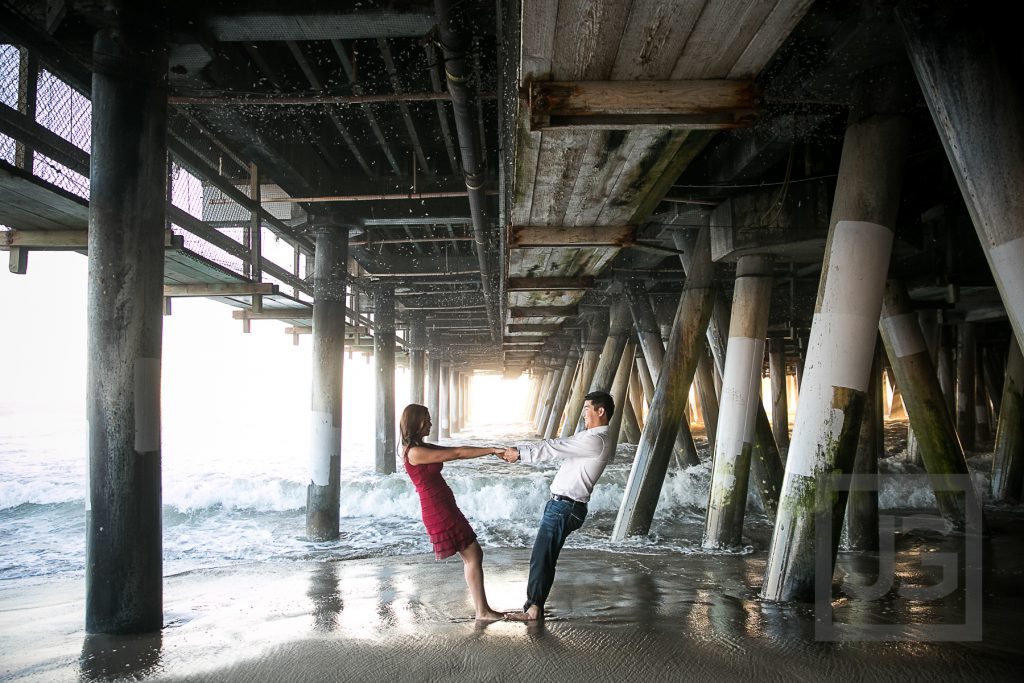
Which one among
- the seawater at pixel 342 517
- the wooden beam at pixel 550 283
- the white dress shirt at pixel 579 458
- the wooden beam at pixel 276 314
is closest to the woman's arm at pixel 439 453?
the white dress shirt at pixel 579 458

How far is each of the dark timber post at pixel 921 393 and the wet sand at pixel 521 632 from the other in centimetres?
100

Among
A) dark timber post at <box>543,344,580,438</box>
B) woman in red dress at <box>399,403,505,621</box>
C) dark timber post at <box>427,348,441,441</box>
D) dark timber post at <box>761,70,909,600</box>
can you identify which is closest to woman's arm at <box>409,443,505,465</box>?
woman in red dress at <box>399,403,505,621</box>

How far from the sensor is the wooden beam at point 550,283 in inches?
282

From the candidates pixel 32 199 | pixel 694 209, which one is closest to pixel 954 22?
pixel 694 209

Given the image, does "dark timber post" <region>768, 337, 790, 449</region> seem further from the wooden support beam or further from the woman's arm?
the woman's arm

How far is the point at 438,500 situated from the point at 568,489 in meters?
0.70

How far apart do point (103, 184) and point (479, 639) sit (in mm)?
3197

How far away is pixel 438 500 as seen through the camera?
147 inches

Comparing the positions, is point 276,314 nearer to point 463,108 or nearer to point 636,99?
point 463,108

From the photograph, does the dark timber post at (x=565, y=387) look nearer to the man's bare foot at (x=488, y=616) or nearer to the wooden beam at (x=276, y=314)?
the wooden beam at (x=276, y=314)

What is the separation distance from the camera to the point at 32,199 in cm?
508

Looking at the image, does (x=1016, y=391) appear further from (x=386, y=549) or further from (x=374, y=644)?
(x=374, y=644)

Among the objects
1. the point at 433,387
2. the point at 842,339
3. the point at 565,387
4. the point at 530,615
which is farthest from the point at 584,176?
the point at 433,387

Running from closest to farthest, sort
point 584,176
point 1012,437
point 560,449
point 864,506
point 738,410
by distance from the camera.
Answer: point 560,449 < point 584,176 < point 738,410 < point 864,506 < point 1012,437
